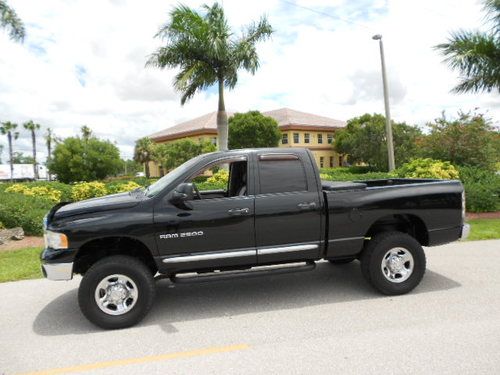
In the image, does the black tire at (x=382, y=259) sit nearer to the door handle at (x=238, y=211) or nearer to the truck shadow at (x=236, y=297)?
the truck shadow at (x=236, y=297)

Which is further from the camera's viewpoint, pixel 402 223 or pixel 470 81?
pixel 470 81

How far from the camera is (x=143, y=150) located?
58.2 m

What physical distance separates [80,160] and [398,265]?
42.7m

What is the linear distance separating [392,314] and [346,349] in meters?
1.12

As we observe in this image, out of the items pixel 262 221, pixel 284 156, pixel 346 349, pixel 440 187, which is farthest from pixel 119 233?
pixel 440 187

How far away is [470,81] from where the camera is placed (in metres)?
16.1

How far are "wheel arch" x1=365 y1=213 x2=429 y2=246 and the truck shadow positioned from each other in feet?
2.27

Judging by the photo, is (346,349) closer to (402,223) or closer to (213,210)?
(213,210)

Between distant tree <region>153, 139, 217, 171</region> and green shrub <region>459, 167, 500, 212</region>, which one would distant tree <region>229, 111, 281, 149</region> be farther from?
green shrub <region>459, 167, 500, 212</region>

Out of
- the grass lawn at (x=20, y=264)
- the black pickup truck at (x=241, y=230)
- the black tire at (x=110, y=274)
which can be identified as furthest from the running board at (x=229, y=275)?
the grass lawn at (x=20, y=264)

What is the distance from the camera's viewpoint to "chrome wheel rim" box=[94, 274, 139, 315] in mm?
4641

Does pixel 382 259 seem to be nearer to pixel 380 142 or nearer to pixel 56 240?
pixel 56 240

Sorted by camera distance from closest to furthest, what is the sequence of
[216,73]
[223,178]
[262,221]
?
[262,221] < [223,178] < [216,73]

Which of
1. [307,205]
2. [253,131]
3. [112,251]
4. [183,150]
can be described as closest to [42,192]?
[112,251]
